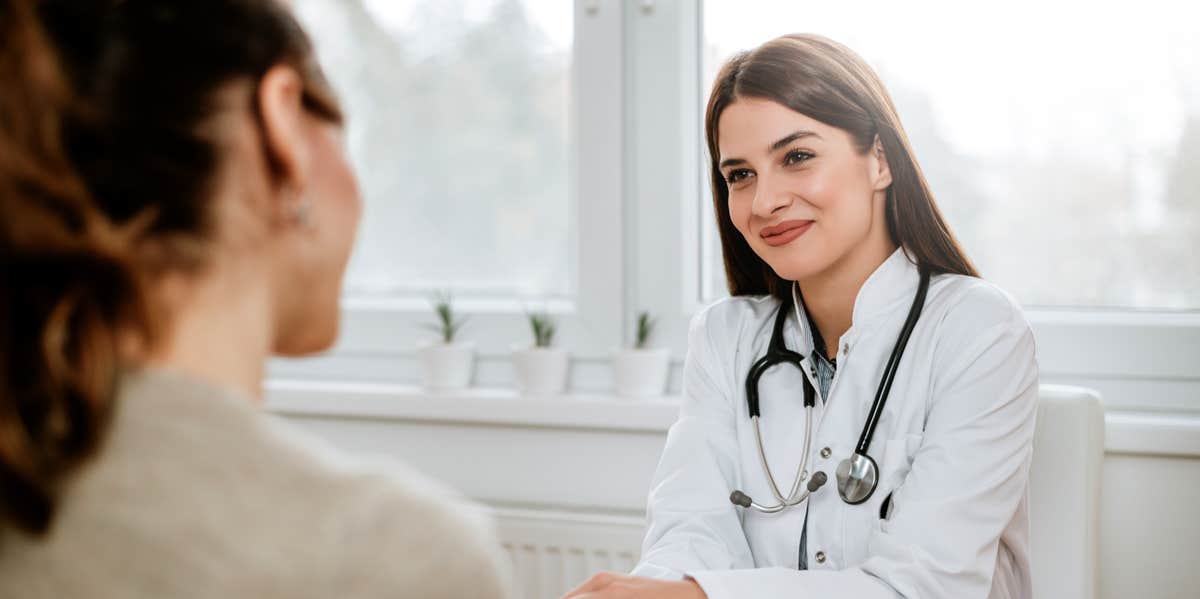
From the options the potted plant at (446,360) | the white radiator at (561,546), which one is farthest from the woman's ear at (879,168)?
the potted plant at (446,360)

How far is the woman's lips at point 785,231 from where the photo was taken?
58.4 inches

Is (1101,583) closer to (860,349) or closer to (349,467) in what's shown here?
(860,349)

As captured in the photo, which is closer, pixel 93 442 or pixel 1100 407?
pixel 93 442

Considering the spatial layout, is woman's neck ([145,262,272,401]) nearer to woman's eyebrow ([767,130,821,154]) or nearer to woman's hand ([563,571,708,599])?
woman's hand ([563,571,708,599])

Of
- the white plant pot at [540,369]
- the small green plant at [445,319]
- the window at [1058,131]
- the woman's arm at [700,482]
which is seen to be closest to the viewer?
the woman's arm at [700,482]

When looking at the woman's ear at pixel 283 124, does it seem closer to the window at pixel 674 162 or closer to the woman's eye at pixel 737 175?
the woman's eye at pixel 737 175

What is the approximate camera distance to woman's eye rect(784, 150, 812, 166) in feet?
4.82

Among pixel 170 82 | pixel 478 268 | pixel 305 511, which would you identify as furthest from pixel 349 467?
pixel 478 268

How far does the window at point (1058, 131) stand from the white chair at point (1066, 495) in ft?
1.77

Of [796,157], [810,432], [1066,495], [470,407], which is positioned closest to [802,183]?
[796,157]

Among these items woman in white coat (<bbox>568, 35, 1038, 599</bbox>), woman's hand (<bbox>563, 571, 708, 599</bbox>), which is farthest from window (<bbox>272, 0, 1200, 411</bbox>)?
woman's hand (<bbox>563, 571, 708, 599</bbox>)

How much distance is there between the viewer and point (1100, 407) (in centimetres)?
139

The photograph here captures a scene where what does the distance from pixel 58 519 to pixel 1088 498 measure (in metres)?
1.23

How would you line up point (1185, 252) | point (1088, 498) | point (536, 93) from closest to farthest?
1. point (1088, 498)
2. point (1185, 252)
3. point (536, 93)
